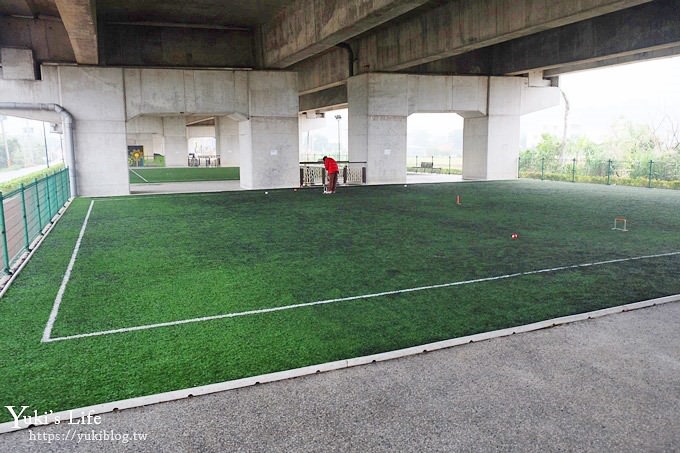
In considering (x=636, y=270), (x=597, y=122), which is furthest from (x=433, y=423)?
(x=597, y=122)

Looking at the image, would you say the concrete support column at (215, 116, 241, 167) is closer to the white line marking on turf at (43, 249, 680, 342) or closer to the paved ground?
the white line marking on turf at (43, 249, 680, 342)

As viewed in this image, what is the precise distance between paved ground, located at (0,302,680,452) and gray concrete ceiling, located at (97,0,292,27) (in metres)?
17.8

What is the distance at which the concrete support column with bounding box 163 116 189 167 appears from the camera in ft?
207

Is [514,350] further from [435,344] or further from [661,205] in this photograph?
[661,205]

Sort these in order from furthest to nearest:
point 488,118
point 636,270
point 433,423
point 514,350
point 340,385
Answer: point 488,118 < point 636,270 < point 514,350 < point 340,385 < point 433,423

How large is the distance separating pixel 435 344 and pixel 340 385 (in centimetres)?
144

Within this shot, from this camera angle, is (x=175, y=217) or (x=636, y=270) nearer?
(x=636, y=270)

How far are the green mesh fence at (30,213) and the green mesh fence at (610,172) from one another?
83.9 ft

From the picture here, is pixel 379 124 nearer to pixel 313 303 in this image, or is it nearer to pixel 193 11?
pixel 193 11

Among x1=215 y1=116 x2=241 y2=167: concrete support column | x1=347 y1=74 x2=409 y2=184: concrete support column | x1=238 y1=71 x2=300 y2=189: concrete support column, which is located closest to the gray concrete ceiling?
x1=238 y1=71 x2=300 y2=189: concrete support column

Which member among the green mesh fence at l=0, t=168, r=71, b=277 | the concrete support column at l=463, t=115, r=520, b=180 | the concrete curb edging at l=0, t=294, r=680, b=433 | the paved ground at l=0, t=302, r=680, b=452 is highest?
the concrete support column at l=463, t=115, r=520, b=180

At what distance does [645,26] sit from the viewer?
21.5m

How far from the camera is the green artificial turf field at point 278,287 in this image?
5.68 m

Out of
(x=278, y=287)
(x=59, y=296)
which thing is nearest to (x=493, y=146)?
(x=278, y=287)
